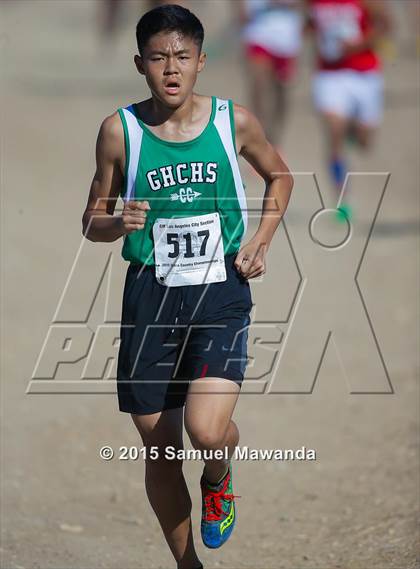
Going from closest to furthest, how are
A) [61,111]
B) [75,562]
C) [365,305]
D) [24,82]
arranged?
1. [75,562]
2. [365,305]
3. [61,111]
4. [24,82]

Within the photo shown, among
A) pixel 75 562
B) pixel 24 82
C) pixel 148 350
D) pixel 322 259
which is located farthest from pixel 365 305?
pixel 24 82

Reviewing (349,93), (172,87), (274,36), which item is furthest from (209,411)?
(274,36)

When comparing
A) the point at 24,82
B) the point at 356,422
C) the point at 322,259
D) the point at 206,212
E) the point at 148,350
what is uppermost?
the point at 206,212

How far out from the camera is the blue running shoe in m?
4.48

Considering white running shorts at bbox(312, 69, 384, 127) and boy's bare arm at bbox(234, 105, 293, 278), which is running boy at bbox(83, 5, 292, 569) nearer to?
boy's bare arm at bbox(234, 105, 293, 278)

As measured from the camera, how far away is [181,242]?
14.1 feet

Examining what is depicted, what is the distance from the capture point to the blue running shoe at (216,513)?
14.7 feet

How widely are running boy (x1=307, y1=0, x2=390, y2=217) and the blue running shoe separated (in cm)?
694

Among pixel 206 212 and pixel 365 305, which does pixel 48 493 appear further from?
pixel 365 305

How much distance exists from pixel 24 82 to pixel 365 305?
1240 centimetres

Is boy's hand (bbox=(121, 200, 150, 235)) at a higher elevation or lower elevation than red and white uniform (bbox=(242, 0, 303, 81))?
higher

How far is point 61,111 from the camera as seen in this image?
17.8 metres

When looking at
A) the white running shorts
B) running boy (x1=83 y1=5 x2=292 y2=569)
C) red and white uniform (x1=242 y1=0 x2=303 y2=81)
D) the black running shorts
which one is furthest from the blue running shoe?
red and white uniform (x1=242 y1=0 x2=303 y2=81)

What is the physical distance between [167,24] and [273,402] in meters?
3.79
